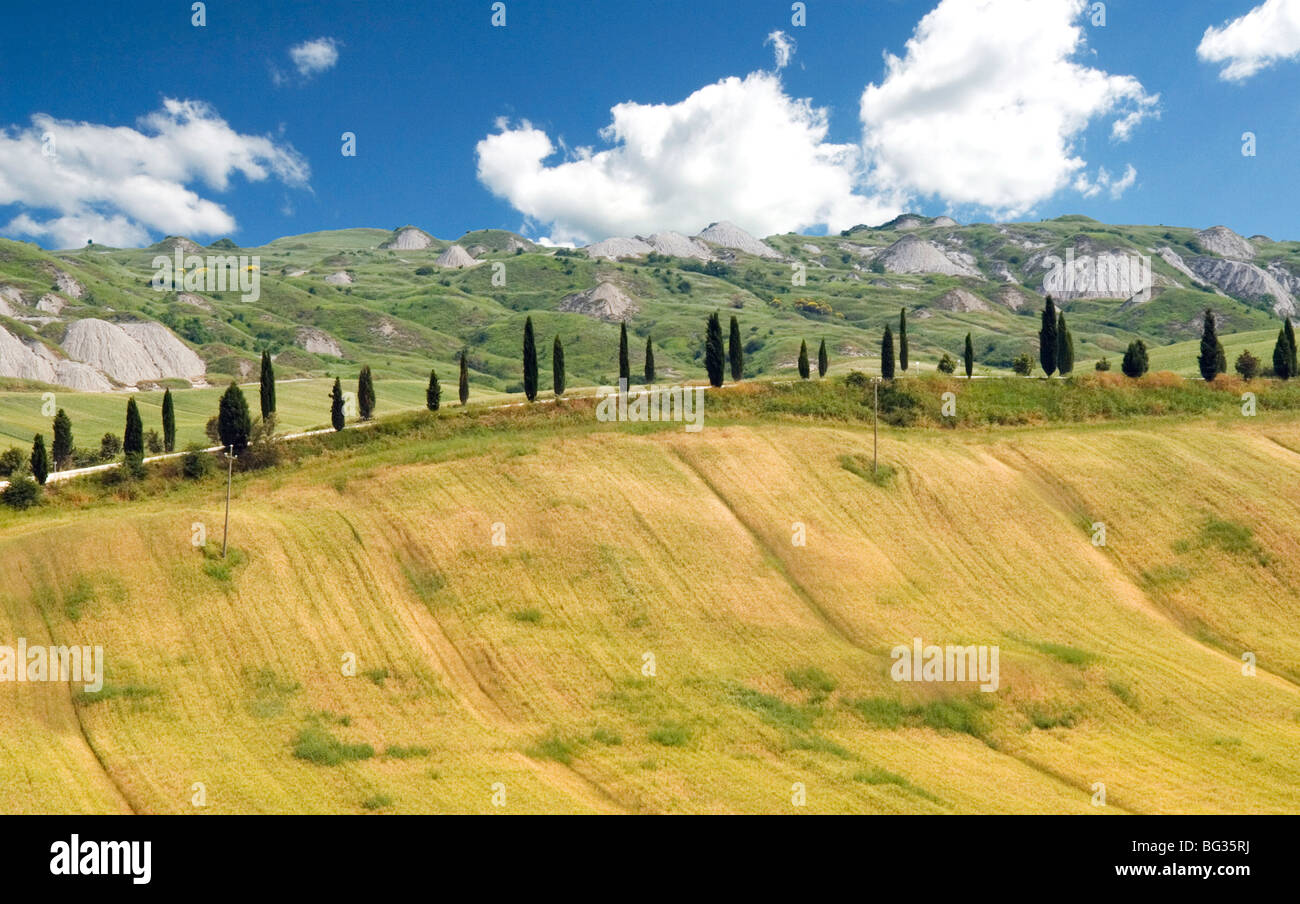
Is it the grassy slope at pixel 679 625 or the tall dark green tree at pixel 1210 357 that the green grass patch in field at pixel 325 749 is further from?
the tall dark green tree at pixel 1210 357

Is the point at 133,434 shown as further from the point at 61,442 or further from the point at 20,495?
the point at 20,495

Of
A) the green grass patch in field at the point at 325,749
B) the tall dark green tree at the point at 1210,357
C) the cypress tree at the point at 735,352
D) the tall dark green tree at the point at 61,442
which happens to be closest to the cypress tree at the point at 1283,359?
the tall dark green tree at the point at 1210,357

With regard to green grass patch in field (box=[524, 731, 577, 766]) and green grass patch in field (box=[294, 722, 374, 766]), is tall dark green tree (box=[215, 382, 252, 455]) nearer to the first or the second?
green grass patch in field (box=[294, 722, 374, 766])

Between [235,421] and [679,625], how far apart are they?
43.2 meters

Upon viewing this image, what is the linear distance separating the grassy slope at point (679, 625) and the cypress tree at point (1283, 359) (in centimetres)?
2138

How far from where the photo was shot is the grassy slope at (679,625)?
42.2m

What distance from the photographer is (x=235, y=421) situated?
7806cm

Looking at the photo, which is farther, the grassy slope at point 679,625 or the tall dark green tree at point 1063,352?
the tall dark green tree at point 1063,352

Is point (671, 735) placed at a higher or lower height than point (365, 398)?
lower

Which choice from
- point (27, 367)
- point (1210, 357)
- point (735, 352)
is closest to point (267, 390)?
point (735, 352)

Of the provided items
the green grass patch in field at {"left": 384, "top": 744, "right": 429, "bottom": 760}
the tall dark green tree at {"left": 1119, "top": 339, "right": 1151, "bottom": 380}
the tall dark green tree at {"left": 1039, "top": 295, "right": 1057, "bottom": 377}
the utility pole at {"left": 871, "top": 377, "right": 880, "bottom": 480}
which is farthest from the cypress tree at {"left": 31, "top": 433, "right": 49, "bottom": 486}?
the tall dark green tree at {"left": 1119, "top": 339, "right": 1151, "bottom": 380}

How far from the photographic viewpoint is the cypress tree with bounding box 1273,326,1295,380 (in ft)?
326

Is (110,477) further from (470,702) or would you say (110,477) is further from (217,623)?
(470,702)

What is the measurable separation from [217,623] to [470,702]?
15497 mm
